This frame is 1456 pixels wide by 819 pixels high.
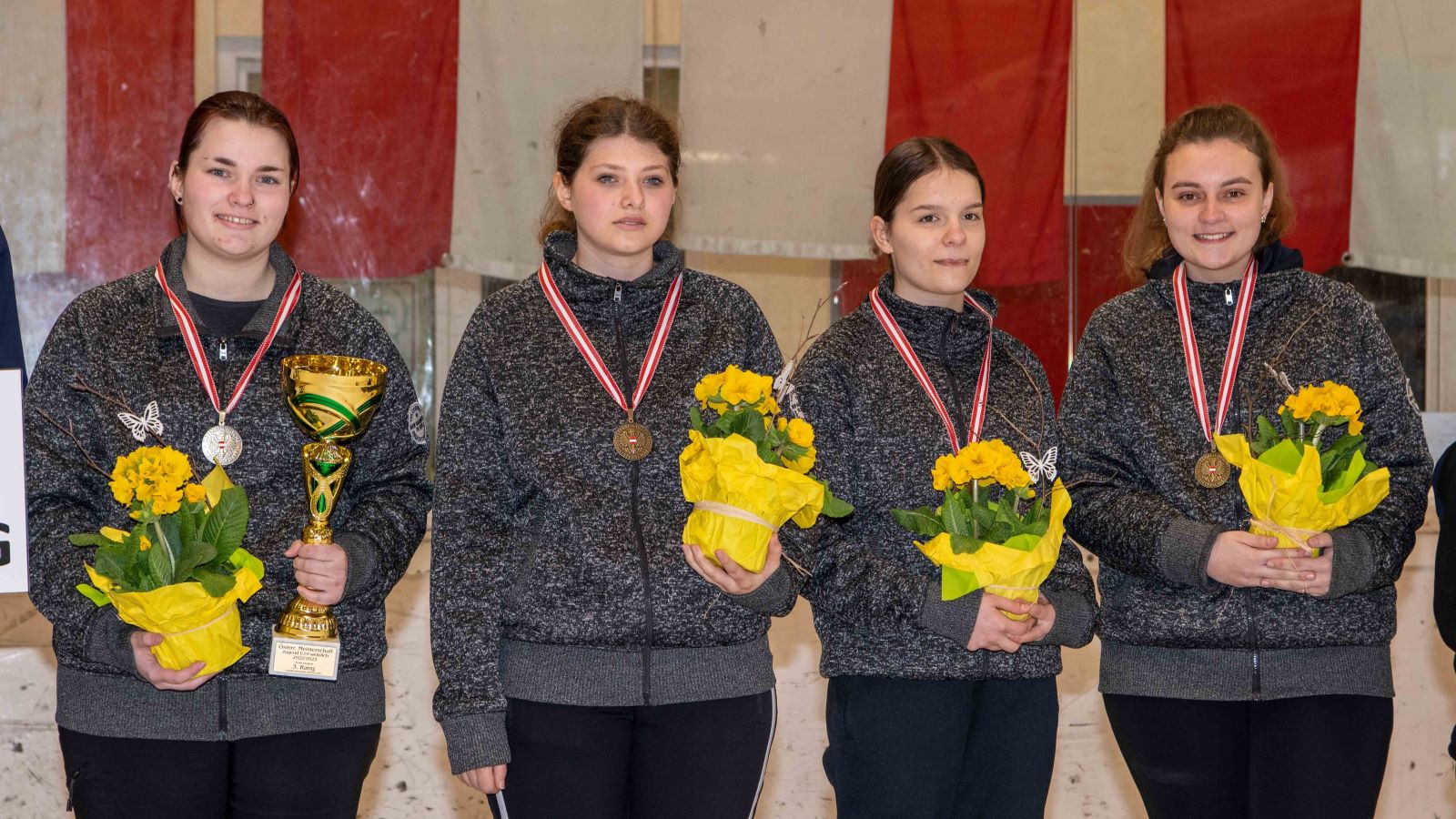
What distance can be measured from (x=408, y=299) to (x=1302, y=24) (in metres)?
2.92

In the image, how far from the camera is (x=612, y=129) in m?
2.39

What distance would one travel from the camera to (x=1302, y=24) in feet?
13.8

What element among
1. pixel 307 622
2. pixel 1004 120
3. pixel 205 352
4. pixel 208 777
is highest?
pixel 1004 120

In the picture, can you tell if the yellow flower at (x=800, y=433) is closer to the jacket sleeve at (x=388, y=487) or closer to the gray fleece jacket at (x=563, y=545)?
the gray fleece jacket at (x=563, y=545)

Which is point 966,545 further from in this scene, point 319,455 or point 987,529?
point 319,455

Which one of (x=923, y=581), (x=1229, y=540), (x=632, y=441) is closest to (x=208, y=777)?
(x=632, y=441)

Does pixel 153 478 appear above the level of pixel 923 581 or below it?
above

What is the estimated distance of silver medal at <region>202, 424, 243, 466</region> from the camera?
220cm

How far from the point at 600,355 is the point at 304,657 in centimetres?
69

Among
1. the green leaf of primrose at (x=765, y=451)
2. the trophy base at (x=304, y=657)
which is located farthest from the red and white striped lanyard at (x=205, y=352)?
the green leaf of primrose at (x=765, y=451)

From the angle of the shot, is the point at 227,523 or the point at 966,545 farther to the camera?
the point at 966,545

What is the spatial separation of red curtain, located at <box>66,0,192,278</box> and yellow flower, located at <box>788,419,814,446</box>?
8.32ft

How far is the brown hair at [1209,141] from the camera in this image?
2658 mm

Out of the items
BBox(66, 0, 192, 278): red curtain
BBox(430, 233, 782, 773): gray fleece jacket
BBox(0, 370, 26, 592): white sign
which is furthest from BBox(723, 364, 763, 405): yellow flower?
BBox(66, 0, 192, 278): red curtain
